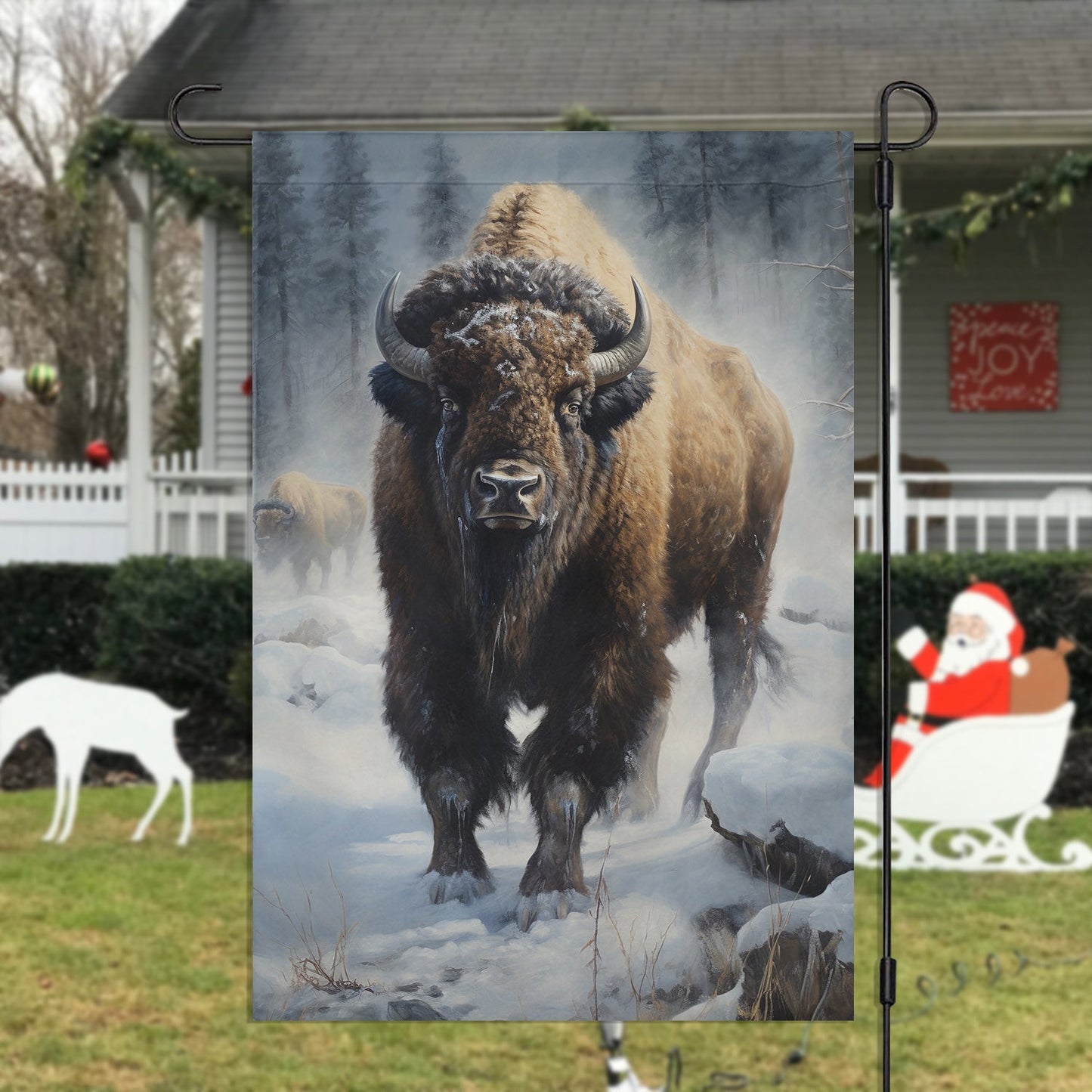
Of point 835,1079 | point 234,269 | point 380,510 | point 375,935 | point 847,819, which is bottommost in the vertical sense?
point 835,1079

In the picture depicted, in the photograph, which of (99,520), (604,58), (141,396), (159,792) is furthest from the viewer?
(604,58)

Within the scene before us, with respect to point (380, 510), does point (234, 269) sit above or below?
above

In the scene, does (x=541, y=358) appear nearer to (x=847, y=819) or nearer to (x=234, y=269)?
(x=847, y=819)

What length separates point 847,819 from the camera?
213 cm

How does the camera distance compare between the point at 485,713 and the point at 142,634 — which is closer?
the point at 485,713

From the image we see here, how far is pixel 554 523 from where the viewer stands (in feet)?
7.15

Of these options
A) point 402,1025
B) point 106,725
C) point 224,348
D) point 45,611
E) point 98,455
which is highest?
point 224,348

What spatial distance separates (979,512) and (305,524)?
7551mm

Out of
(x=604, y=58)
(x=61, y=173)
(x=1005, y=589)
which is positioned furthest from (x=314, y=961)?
(x=61, y=173)

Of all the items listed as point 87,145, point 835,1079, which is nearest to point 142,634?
point 87,145

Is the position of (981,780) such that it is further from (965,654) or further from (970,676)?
(965,654)

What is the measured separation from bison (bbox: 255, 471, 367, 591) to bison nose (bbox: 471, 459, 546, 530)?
8.3 inches

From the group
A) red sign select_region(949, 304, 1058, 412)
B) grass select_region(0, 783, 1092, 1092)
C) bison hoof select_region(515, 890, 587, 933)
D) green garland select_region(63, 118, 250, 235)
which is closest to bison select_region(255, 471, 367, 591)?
bison hoof select_region(515, 890, 587, 933)

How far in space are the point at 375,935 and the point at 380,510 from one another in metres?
0.73
